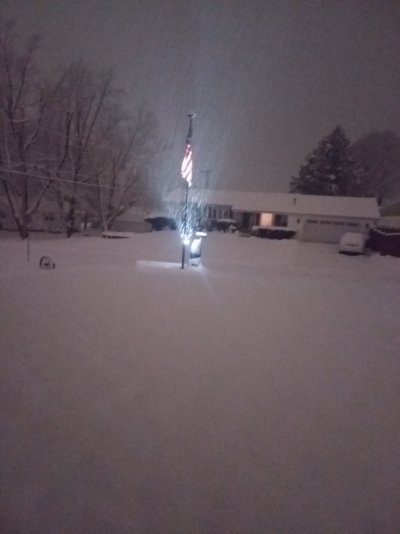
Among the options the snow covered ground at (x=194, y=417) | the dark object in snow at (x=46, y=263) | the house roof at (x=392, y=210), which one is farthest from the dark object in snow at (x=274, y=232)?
the snow covered ground at (x=194, y=417)

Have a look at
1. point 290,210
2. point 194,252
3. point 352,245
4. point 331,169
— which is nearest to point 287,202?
point 290,210

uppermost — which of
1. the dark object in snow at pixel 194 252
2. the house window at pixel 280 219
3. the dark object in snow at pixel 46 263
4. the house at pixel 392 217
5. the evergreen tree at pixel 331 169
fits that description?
the evergreen tree at pixel 331 169

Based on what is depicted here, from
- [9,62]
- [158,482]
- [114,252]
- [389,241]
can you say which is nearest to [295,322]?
[158,482]

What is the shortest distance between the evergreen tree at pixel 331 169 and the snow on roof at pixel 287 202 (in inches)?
453

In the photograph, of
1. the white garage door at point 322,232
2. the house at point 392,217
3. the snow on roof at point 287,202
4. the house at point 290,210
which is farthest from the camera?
the house at point 392,217

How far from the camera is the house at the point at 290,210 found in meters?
32.9

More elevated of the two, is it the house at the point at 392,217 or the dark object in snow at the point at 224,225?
the house at the point at 392,217

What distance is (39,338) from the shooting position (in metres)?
5.82

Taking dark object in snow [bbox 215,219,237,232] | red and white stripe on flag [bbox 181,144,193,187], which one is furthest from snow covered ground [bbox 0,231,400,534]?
dark object in snow [bbox 215,219,237,232]

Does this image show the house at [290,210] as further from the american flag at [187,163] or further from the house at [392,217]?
the american flag at [187,163]

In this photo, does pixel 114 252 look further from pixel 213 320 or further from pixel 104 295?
pixel 213 320

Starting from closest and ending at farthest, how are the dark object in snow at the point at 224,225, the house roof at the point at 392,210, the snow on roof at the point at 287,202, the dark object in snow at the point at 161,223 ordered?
the snow on roof at the point at 287,202
the dark object in snow at the point at 224,225
the house roof at the point at 392,210
the dark object in snow at the point at 161,223

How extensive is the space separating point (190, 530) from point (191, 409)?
4.76 feet

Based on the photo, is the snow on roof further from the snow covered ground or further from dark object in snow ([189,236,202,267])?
the snow covered ground
